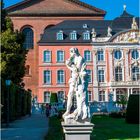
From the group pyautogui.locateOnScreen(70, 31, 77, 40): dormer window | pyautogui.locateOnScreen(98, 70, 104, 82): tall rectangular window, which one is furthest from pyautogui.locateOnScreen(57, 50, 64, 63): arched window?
pyautogui.locateOnScreen(98, 70, 104, 82): tall rectangular window

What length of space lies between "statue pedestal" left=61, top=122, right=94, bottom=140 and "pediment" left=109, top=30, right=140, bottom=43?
46371 millimetres

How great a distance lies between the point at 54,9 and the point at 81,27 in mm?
8350

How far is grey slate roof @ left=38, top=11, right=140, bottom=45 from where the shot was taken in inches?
2228

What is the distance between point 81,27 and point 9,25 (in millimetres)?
31771

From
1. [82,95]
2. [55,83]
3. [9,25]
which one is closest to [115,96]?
[55,83]

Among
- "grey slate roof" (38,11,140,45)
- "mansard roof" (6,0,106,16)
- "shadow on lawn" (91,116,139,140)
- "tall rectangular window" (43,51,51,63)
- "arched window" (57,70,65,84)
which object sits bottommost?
"shadow on lawn" (91,116,139,140)

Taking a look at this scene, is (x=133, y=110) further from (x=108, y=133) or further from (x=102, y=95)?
(x=102, y=95)

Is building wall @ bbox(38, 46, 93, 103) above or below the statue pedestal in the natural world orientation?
above

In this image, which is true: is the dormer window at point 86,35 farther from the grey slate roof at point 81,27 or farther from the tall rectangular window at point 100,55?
the tall rectangular window at point 100,55

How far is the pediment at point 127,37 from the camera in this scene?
56.0 metres

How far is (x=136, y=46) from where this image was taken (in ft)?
186

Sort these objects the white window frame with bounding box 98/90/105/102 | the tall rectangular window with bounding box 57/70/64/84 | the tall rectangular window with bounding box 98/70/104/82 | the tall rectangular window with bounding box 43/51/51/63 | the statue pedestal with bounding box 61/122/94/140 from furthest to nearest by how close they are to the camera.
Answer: the tall rectangular window with bounding box 43/51/51/63 → the tall rectangular window with bounding box 57/70/64/84 → the tall rectangular window with bounding box 98/70/104/82 → the white window frame with bounding box 98/90/105/102 → the statue pedestal with bounding box 61/122/94/140

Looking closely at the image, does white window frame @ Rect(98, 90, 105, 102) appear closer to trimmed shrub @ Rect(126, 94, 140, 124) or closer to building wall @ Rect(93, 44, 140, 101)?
building wall @ Rect(93, 44, 140, 101)

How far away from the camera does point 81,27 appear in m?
58.2
